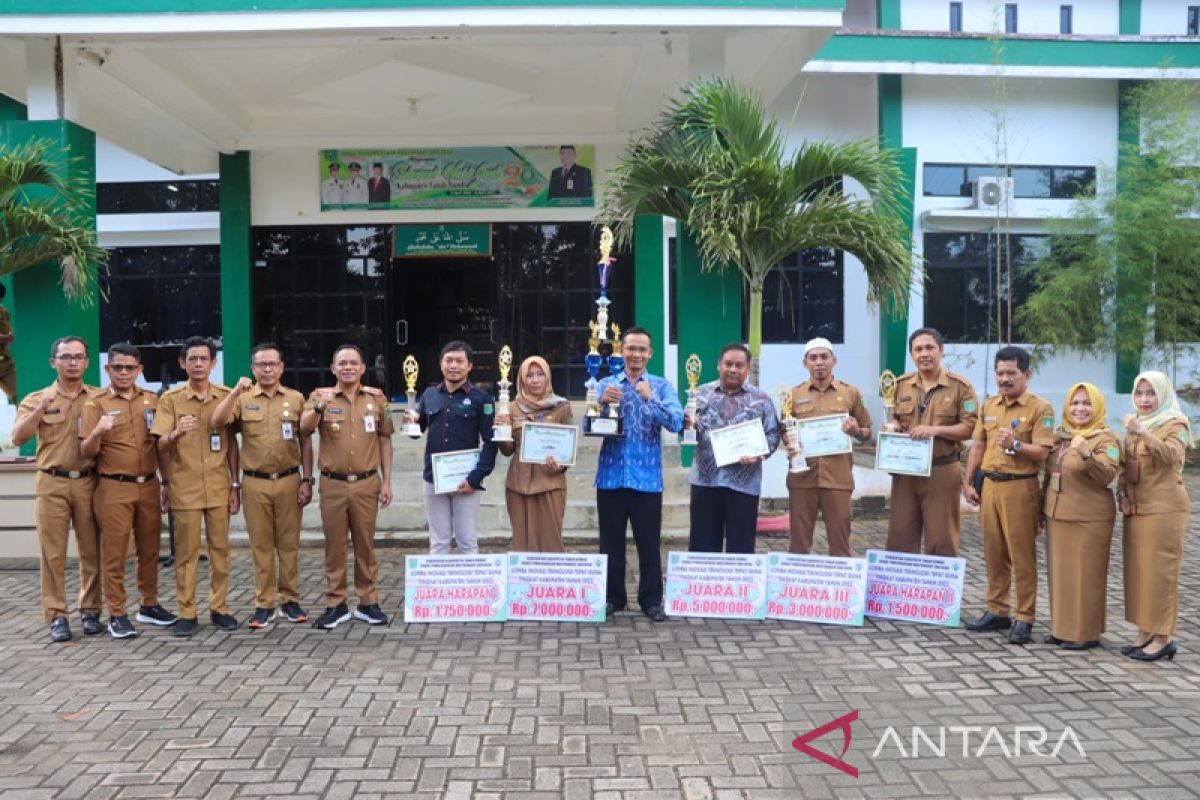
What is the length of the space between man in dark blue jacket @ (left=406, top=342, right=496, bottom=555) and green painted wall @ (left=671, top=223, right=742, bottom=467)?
8.95 feet

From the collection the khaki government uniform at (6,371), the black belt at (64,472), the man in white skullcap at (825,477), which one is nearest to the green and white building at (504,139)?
the khaki government uniform at (6,371)

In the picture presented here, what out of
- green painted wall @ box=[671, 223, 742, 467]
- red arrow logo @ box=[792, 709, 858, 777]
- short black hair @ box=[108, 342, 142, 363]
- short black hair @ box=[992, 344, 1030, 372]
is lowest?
red arrow logo @ box=[792, 709, 858, 777]

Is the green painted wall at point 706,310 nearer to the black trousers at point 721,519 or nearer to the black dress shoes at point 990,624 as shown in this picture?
the black trousers at point 721,519

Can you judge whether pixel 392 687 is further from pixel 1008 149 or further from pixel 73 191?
pixel 1008 149

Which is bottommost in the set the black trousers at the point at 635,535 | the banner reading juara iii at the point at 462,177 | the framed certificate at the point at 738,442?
the black trousers at the point at 635,535

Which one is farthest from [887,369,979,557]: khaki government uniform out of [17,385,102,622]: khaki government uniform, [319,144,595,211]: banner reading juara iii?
[319,144,595,211]: banner reading juara iii

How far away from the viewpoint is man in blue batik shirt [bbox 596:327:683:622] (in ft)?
17.5

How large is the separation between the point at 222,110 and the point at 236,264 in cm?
224

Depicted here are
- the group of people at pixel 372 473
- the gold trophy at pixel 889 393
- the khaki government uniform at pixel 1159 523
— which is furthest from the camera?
the gold trophy at pixel 889 393

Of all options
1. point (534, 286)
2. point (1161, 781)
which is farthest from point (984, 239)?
point (1161, 781)

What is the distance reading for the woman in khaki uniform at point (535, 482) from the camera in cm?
539

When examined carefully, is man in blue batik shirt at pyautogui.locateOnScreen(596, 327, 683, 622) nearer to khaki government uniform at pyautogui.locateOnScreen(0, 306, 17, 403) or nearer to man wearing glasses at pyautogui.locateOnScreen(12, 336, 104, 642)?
man wearing glasses at pyautogui.locateOnScreen(12, 336, 104, 642)

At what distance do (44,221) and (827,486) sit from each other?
622 centimetres

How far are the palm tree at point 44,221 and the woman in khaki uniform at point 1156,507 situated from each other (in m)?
7.51
